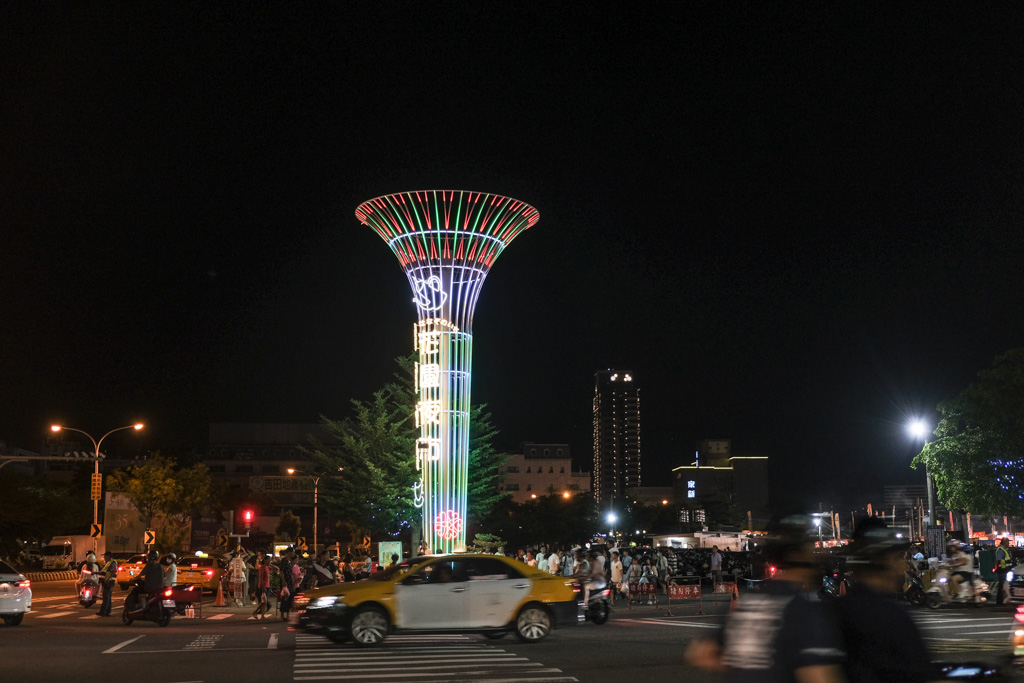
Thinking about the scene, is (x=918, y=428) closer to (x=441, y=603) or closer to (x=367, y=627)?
(x=441, y=603)

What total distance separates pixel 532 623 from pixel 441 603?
1.66 meters

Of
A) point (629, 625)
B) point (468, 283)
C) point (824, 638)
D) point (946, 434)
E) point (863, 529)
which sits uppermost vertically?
point (468, 283)

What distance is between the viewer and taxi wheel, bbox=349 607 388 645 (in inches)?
717

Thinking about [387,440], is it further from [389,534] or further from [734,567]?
[734,567]

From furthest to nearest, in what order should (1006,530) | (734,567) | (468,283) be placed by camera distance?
(1006,530)
(734,567)
(468,283)

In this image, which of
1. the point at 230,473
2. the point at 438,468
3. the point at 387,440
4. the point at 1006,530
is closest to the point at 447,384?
the point at 438,468

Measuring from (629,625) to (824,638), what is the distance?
19.0m

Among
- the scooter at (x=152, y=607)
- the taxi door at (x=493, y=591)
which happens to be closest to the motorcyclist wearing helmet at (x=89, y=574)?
the scooter at (x=152, y=607)

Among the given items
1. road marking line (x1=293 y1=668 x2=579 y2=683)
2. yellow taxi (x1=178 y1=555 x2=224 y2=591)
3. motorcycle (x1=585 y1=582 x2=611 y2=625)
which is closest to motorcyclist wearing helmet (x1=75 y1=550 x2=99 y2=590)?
yellow taxi (x1=178 y1=555 x2=224 y2=591)

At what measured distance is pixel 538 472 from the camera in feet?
491

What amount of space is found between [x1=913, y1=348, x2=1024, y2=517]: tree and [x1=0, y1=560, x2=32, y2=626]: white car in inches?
1219

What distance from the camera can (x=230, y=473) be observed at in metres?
124

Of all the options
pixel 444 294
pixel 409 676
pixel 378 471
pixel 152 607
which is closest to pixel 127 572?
pixel 378 471

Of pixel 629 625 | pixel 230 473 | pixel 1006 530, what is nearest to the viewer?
pixel 629 625
